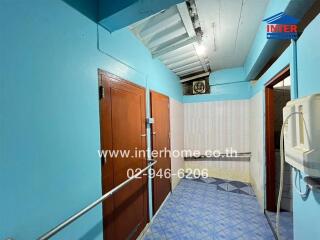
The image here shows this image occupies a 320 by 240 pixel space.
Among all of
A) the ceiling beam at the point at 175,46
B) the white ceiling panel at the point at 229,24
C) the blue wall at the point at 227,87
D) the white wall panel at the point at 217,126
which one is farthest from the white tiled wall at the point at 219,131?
the ceiling beam at the point at 175,46

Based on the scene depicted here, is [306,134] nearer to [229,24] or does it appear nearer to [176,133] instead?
[229,24]

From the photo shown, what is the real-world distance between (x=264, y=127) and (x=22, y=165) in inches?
99.3

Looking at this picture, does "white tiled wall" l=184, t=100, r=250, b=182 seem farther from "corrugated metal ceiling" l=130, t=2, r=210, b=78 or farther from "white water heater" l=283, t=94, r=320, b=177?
"white water heater" l=283, t=94, r=320, b=177

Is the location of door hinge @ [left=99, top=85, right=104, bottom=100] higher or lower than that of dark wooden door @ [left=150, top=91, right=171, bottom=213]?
higher

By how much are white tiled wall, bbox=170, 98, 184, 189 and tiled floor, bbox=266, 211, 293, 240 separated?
154 cm

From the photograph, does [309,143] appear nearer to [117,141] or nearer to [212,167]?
[117,141]

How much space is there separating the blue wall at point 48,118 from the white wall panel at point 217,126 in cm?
271

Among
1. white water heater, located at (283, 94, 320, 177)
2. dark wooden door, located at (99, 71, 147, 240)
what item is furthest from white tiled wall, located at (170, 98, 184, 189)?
white water heater, located at (283, 94, 320, 177)

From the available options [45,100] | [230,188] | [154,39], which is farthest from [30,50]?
[230,188]

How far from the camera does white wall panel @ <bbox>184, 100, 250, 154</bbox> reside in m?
3.36

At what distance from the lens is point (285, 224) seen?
2045mm

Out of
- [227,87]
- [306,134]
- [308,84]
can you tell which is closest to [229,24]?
[308,84]

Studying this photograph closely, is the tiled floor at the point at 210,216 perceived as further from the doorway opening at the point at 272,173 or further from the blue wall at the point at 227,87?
the blue wall at the point at 227,87

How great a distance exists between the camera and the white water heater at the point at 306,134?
0.79 meters
